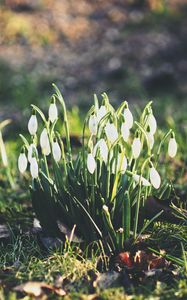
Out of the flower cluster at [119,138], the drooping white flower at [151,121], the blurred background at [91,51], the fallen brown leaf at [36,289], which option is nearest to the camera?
the fallen brown leaf at [36,289]

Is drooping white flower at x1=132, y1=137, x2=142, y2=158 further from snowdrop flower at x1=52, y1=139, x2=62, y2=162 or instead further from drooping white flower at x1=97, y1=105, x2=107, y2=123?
snowdrop flower at x1=52, y1=139, x2=62, y2=162

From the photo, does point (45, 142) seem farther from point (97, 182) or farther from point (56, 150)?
point (97, 182)

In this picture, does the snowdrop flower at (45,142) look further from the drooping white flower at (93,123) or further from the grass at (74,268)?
the grass at (74,268)

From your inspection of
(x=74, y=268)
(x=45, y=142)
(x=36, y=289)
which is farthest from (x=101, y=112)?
(x=36, y=289)

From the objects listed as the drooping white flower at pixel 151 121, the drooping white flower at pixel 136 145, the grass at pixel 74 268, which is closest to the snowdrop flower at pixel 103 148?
the drooping white flower at pixel 136 145

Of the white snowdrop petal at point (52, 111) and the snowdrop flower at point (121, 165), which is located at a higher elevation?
the white snowdrop petal at point (52, 111)

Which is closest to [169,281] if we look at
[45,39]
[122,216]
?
[122,216]
